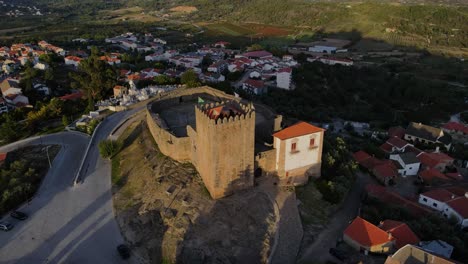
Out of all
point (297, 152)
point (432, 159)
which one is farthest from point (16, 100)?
point (432, 159)

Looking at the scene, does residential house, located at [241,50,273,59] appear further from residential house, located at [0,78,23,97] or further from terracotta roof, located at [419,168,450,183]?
terracotta roof, located at [419,168,450,183]

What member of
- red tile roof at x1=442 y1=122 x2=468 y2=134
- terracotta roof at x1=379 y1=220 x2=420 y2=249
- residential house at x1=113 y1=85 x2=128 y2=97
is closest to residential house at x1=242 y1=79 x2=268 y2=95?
residential house at x1=113 y1=85 x2=128 y2=97

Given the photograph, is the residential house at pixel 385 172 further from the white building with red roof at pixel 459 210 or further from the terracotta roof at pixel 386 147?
the terracotta roof at pixel 386 147

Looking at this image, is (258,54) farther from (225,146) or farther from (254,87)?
(225,146)

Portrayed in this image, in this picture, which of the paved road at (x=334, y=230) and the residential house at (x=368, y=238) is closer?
the paved road at (x=334, y=230)

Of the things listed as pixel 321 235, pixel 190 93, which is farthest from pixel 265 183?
pixel 190 93

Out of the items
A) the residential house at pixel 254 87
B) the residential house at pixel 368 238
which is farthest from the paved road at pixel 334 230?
the residential house at pixel 254 87
